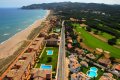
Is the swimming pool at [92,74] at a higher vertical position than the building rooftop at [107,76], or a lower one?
lower

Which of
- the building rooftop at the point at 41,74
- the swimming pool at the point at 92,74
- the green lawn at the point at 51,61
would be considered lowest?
the swimming pool at the point at 92,74

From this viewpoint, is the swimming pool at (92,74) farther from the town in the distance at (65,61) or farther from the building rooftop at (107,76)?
the building rooftop at (107,76)

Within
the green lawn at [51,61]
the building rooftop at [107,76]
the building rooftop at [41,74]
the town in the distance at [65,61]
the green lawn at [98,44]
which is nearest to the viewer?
the building rooftop at [41,74]

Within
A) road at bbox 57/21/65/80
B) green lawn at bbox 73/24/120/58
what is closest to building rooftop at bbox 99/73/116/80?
road at bbox 57/21/65/80

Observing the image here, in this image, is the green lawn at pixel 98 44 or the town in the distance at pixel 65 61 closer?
the town in the distance at pixel 65 61

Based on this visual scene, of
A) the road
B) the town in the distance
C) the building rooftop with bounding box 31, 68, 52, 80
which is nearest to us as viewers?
the building rooftop with bounding box 31, 68, 52, 80

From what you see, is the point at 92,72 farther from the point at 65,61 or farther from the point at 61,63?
Answer: the point at 65,61

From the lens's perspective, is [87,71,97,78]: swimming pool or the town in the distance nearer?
the town in the distance

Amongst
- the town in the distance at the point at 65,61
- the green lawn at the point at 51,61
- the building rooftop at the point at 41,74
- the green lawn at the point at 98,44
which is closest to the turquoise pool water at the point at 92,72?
the town in the distance at the point at 65,61

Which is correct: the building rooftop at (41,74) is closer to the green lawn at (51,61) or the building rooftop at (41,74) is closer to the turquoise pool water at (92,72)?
the green lawn at (51,61)

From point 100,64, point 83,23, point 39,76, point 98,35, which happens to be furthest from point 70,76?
point 83,23

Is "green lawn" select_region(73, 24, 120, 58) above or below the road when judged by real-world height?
above

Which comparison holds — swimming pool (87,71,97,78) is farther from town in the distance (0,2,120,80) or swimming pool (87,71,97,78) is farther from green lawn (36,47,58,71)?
green lawn (36,47,58,71)

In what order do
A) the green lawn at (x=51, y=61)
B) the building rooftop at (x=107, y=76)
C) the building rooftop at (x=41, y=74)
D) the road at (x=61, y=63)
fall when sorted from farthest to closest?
the green lawn at (x=51, y=61), the road at (x=61, y=63), the building rooftop at (x=107, y=76), the building rooftop at (x=41, y=74)
